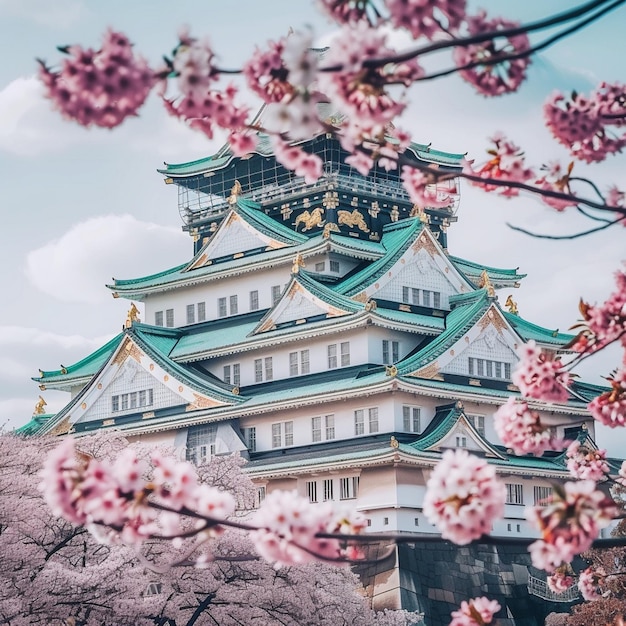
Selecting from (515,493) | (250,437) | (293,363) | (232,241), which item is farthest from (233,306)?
(515,493)

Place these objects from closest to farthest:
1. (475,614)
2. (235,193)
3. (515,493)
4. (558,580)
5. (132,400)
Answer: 1. (475,614)
2. (558,580)
3. (515,493)
4. (132,400)
5. (235,193)

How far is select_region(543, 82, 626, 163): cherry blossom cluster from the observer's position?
944 centimetres

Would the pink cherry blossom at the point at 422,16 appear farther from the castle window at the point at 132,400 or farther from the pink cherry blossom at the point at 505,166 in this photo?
the castle window at the point at 132,400

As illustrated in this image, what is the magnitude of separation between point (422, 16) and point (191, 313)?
5006 cm

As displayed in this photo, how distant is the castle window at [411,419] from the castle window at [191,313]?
527 inches

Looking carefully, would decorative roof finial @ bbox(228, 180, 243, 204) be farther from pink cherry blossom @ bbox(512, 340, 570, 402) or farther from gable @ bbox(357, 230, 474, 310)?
pink cherry blossom @ bbox(512, 340, 570, 402)

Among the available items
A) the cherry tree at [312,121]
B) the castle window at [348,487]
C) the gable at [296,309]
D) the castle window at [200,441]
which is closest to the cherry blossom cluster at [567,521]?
the cherry tree at [312,121]

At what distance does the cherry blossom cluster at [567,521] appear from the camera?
282 inches

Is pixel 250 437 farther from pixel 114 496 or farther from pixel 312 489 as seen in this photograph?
pixel 114 496

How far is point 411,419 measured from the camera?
155 ft

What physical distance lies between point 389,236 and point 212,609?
22777mm

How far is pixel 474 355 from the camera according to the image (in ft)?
163

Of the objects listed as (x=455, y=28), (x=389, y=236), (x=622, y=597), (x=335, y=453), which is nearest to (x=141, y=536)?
(x=455, y=28)

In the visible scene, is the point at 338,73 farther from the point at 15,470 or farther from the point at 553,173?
the point at 15,470
